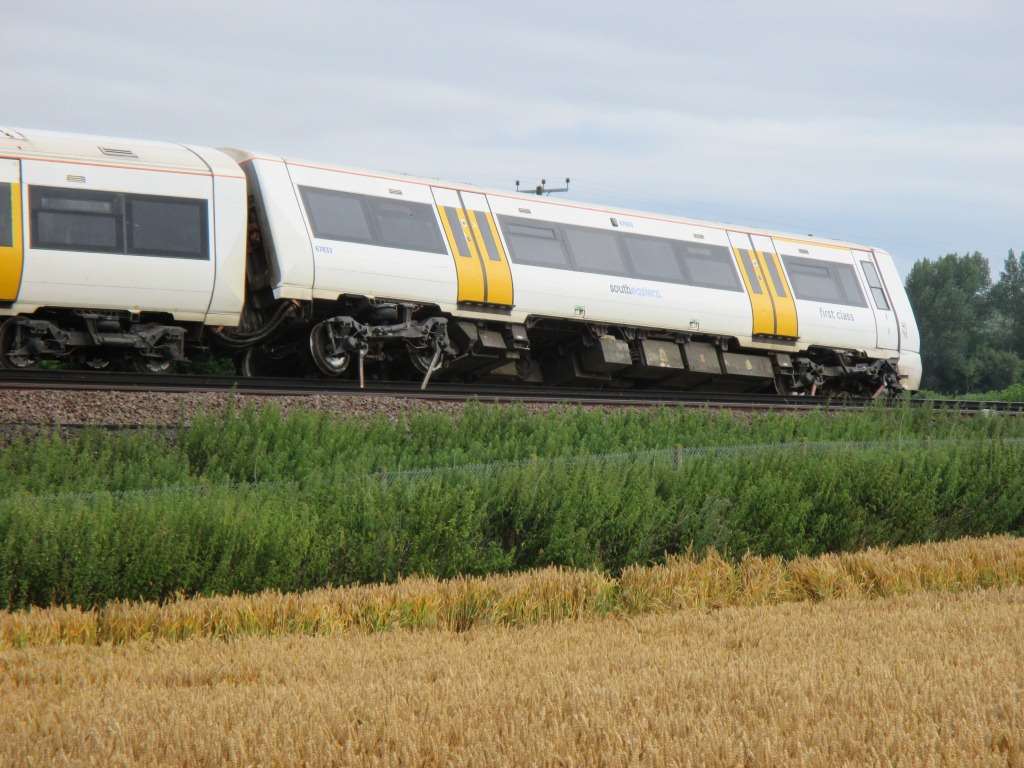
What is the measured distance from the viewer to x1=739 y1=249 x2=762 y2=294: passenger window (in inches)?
848

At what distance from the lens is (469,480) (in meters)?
10.1

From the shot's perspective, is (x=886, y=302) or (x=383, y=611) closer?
(x=383, y=611)

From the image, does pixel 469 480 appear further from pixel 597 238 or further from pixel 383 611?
pixel 597 238

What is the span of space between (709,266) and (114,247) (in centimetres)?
999

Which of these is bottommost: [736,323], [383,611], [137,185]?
[383,611]

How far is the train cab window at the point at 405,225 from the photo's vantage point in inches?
686

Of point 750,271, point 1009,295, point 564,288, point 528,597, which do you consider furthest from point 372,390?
point 1009,295

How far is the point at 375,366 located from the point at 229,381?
403 centimetres

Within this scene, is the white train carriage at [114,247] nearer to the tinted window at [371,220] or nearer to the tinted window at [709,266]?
the tinted window at [371,220]

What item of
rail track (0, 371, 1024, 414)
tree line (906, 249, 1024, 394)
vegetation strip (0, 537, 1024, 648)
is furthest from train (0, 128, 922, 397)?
tree line (906, 249, 1024, 394)

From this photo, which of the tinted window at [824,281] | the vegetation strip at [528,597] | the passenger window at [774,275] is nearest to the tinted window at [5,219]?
the vegetation strip at [528,597]

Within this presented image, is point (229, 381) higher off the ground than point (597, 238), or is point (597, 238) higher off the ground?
point (597, 238)

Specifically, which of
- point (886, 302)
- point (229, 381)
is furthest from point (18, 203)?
point (886, 302)

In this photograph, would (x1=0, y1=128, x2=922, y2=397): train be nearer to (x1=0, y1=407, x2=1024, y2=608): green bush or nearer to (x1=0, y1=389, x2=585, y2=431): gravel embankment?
(x1=0, y1=389, x2=585, y2=431): gravel embankment
